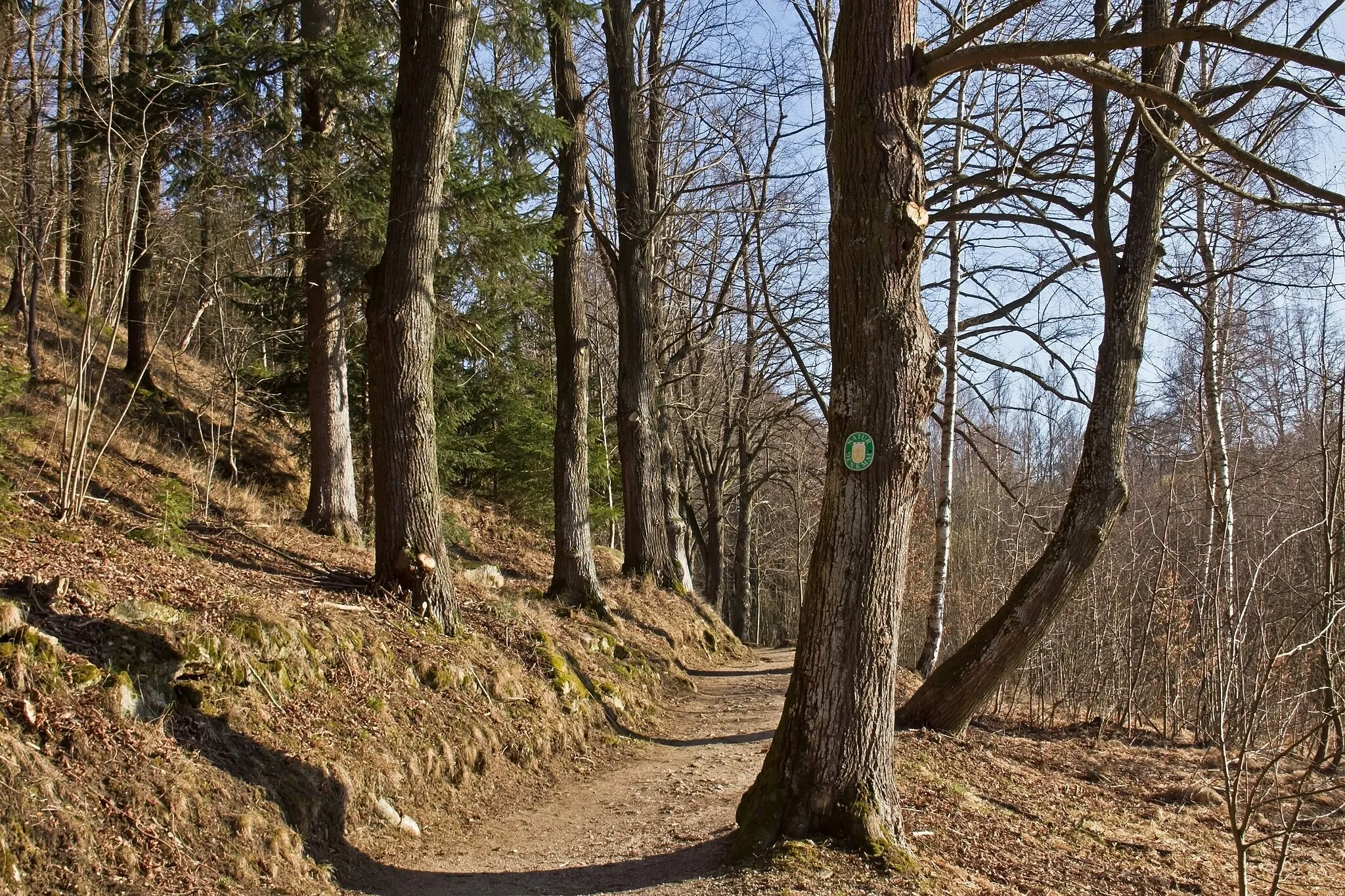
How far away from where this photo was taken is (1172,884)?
5.87 m

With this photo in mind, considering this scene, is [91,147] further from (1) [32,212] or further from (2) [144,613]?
(2) [144,613]

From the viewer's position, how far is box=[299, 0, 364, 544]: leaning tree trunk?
984cm

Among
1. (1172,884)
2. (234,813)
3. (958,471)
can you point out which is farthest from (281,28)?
(958,471)

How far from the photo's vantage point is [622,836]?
573cm

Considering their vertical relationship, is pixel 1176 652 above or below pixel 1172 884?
above

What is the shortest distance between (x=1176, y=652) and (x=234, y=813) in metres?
9.85

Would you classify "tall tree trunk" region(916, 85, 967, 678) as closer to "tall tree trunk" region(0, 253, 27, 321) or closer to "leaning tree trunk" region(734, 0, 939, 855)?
"leaning tree trunk" region(734, 0, 939, 855)

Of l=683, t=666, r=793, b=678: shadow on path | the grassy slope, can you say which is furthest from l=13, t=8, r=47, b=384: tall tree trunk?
l=683, t=666, r=793, b=678: shadow on path

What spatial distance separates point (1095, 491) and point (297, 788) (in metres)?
6.86

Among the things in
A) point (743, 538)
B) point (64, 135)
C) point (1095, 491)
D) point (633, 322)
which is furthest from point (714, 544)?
point (64, 135)

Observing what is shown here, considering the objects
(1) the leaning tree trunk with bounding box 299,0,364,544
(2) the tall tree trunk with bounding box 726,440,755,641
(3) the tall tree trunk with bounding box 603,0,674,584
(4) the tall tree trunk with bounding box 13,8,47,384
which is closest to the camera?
(1) the leaning tree trunk with bounding box 299,0,364,544

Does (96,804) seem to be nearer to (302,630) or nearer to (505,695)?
(302,630)

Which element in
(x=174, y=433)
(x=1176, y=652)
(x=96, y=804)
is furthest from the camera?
(x=174, y=433)

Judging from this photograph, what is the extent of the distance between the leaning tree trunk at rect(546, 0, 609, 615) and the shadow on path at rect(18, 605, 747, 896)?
5817 mm
